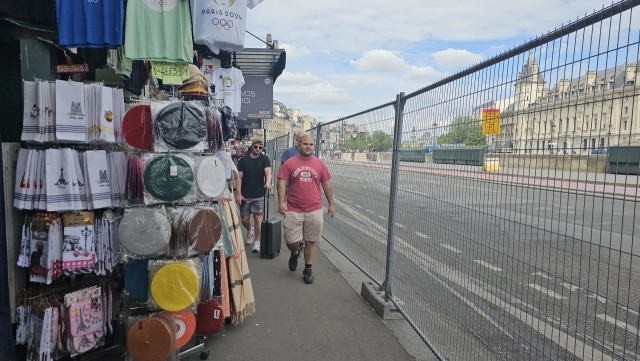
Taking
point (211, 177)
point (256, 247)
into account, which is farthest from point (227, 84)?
point (211, 177)

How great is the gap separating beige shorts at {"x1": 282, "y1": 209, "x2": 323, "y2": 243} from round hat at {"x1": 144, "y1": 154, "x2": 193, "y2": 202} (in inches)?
100

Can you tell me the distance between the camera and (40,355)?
9.48 feet

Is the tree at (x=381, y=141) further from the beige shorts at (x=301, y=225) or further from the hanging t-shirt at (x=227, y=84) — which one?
the hanging t-shirt at (x=227, y=84)

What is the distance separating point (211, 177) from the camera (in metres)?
3.14

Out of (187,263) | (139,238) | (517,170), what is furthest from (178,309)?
(517,170)

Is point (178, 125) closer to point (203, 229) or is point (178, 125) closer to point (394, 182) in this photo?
point (203, 229)

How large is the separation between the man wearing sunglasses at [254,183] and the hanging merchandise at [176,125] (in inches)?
150

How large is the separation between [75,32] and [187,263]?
2304 mm

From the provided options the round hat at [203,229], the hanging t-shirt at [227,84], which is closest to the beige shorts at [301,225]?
the round hat at [203,229]

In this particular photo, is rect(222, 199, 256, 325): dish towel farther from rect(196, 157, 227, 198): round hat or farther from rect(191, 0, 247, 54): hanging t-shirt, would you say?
rect(191, 0, 247, 54): hanging t-shirt

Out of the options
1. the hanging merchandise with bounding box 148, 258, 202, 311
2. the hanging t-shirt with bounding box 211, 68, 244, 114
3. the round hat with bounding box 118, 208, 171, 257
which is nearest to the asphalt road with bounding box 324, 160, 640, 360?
the hanging merchandise with bounding box 148, 258, 202, 311

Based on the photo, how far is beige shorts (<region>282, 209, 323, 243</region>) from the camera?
212 inches

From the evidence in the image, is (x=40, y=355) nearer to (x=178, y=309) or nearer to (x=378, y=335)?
(x=178, y=309)

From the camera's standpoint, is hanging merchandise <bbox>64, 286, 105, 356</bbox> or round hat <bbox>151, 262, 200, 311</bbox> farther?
hanging merchandise <bbox>64, 286, 105, 356</bbox>
